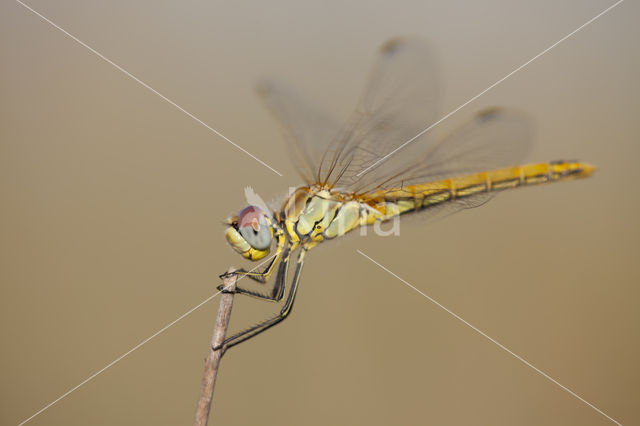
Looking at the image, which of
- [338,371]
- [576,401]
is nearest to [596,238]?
[576,401]

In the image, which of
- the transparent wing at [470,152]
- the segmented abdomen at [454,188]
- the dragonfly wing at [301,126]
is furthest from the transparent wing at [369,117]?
the segmented abdomen at [454,188]

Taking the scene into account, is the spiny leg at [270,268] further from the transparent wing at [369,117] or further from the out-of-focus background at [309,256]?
the out-of-focus background at [309,256]

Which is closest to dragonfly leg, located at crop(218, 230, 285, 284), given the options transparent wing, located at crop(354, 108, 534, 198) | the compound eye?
the compound eye

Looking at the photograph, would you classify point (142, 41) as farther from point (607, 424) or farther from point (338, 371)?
point (607, 424)

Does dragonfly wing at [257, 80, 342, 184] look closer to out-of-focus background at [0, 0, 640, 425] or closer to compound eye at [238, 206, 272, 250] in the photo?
compound eye at [238, 206, 272, 250]

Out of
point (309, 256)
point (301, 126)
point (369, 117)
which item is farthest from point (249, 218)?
point (309, 256)

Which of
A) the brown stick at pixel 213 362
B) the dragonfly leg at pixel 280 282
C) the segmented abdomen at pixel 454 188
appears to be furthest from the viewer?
the segmented abdomen at pixel 454 188
